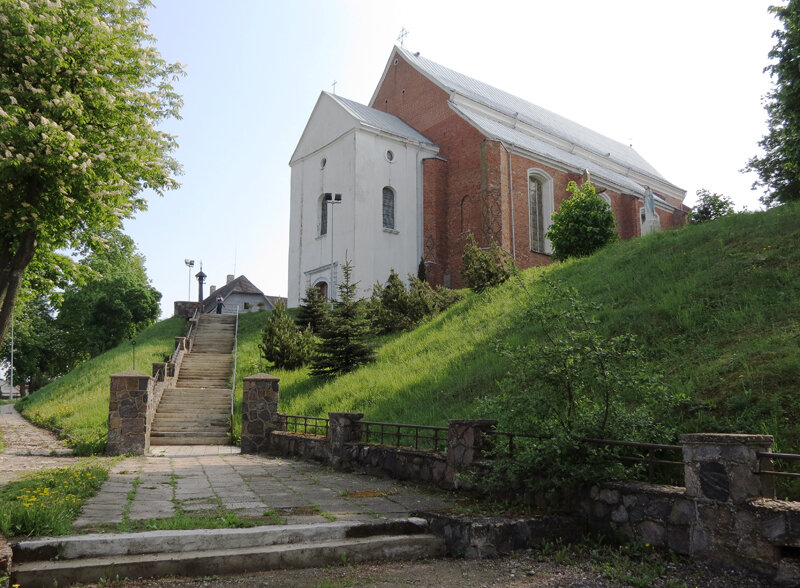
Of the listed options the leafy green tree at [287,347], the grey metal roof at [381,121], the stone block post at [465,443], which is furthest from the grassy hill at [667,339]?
the grey metal roof at [381,121]

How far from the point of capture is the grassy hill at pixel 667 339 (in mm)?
6961

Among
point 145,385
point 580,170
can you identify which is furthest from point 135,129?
point 580,170

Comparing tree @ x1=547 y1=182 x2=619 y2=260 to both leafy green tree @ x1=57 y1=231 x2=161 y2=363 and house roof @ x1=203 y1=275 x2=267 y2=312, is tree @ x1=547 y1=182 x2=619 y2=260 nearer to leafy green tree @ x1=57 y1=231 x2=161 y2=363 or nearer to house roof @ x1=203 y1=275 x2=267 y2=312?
leafy green tree @ x1=57 y1=231 x2=161 y2=363

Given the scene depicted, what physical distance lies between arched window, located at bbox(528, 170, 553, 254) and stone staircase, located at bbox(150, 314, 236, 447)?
53.6ft

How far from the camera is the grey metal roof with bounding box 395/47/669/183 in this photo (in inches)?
1303

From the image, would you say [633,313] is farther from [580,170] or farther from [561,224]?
[580,170]

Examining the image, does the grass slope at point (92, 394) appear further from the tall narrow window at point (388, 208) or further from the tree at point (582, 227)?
the tree at point (582, 227)

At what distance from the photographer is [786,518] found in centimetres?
392

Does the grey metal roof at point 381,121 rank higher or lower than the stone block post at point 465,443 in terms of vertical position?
higher

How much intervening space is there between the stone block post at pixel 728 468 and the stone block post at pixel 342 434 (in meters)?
6.18

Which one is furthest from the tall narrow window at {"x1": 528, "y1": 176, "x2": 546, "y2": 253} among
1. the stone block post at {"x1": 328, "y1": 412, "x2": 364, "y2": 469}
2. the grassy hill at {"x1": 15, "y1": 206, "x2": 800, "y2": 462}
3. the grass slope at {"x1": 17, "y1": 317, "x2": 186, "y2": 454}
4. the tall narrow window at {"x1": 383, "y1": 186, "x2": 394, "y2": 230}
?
the stone block post at {"x1": 328, "y1": 412, "x2": 364, "y2": 469}

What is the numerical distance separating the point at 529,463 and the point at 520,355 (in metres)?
1.04

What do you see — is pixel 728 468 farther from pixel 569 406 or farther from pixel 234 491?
pixel 234 491

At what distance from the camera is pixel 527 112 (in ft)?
127
